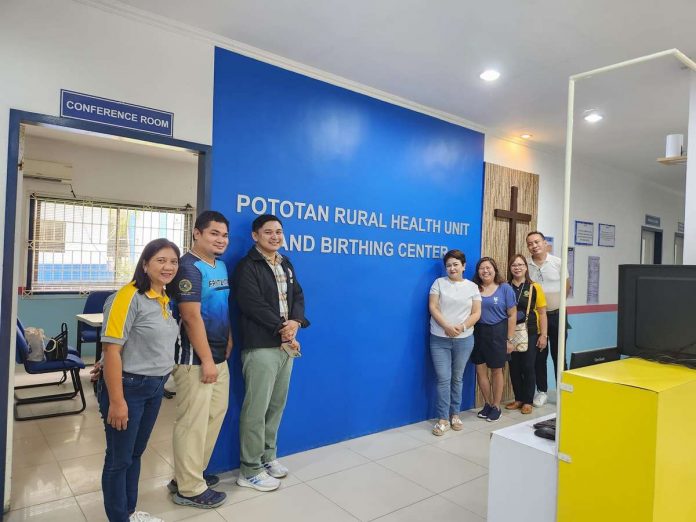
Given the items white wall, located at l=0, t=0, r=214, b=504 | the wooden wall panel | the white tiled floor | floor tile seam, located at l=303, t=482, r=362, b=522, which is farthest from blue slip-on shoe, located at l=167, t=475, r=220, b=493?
the wooden wall panel

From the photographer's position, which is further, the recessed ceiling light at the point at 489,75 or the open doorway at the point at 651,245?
the open doorway at the point at 651,245

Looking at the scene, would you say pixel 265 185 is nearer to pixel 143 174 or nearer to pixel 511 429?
pixel 511 429

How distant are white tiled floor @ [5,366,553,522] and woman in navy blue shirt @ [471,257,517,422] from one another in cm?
52

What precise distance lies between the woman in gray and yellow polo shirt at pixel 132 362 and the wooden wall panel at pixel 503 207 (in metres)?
3.31

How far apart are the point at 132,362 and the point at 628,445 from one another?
2.00m

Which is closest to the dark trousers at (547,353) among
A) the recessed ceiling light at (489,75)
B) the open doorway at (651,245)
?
the recessed ceiling light at (489,75)

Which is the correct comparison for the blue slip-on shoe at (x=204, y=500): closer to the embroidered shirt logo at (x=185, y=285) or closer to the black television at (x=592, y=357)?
the embroidered shirt logo at (x=185, y=285)

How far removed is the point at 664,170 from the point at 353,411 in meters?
5.58

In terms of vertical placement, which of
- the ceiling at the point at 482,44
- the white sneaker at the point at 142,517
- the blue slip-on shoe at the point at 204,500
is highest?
the ceiling at the point at 482,44

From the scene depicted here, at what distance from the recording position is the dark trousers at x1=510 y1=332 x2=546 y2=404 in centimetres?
451

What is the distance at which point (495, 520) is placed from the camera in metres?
2.01

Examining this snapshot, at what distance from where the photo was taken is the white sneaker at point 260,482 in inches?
111

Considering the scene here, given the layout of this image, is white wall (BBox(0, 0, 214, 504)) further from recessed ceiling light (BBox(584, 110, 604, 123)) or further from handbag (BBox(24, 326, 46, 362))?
recessed ceiling light (BBox(584, 110, 604, 123))

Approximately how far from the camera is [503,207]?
15.9 feet
